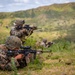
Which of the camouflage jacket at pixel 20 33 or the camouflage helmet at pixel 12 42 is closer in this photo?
the camouflage helmet at pixel 12 42

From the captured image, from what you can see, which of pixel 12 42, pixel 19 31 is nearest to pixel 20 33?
pixel 19 31

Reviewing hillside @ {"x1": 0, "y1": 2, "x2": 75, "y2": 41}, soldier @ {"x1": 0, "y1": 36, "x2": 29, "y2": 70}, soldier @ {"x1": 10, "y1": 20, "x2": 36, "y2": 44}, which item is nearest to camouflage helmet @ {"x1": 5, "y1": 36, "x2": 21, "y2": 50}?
soldier @ {"x1": 0, "y1": 36, "x2": 29, "y2": 70}

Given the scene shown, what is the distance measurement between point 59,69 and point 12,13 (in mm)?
128326

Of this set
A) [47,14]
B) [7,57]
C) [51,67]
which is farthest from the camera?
[47,14]

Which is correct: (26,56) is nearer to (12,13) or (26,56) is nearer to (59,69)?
(59,69)

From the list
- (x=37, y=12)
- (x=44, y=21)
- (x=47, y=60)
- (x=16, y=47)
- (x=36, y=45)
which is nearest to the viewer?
(x=16, y=47)

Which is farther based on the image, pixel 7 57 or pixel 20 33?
pixel 20 33

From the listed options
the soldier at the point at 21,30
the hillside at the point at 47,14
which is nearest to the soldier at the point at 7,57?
the soldier at the point at 21,30

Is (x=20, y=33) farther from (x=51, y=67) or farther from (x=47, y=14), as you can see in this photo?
(x=47, y=14)

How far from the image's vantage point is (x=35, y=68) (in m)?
12.6

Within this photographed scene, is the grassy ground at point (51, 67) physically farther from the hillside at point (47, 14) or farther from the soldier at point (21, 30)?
the hillside at point (47, 14)

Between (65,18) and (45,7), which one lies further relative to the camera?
(45,7)

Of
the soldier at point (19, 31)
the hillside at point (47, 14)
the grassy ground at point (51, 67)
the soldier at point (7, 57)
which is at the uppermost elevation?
the hillside at point (47, 14)

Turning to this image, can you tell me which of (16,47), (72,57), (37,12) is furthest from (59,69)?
(37,12)
